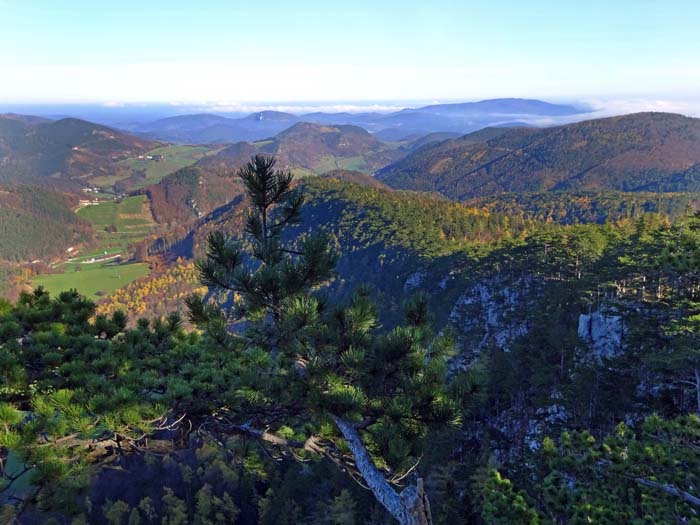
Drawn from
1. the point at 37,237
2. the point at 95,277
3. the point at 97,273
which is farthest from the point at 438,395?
the point at 37,237

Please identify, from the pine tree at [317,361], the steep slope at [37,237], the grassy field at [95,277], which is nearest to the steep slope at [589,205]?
the grassy field at [95,277]

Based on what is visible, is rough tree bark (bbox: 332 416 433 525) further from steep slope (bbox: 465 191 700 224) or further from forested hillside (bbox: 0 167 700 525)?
steep slope (bbox: 465 191 700 224)

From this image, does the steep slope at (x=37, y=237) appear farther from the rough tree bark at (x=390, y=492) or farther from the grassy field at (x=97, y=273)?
the rough tree bark at (x=390, y=492)

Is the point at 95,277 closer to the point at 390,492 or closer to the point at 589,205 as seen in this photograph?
the point at 390,492

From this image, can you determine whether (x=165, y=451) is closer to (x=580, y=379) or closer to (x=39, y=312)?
(x=39, y=312)

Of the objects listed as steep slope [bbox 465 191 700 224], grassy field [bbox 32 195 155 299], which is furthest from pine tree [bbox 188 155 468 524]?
steep slope [bbox 465 191 700 224]

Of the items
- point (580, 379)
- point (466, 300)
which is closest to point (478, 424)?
point (580, 379)
